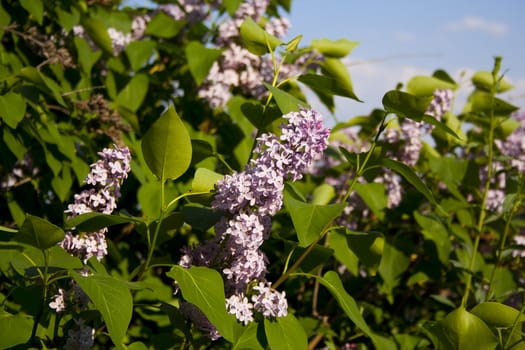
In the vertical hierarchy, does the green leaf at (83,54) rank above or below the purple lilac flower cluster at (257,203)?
below

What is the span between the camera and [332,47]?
2.25 m

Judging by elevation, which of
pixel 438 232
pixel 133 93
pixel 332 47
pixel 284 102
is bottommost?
pixel 438 232

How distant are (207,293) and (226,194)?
20cm

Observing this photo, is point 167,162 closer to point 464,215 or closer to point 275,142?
point 275,142

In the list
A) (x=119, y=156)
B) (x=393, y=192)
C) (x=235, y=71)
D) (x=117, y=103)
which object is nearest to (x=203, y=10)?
(x=235, y=71)

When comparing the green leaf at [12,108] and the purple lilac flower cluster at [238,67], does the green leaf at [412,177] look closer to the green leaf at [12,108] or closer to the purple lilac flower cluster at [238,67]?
the green leaf at [12,108]

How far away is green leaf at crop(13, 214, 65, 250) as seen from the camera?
1.17 metres

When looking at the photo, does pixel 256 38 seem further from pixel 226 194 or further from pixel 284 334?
pixel 284 334

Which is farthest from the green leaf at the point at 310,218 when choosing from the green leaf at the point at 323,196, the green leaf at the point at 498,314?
the green leaf at the point at 323,196

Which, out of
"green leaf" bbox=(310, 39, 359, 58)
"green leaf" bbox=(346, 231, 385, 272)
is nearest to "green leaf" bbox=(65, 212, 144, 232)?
"green leaf" bbox=(346, 231, 385, 272)

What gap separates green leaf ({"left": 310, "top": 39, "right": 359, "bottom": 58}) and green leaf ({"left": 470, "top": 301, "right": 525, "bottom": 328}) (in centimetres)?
96

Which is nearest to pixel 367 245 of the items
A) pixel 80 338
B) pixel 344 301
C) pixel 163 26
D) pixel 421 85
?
pixel 344 301

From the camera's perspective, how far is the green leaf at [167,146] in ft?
4.17

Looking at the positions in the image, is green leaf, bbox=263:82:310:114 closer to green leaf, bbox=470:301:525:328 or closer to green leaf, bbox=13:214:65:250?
green leaf, bbox=13:214:65:250
